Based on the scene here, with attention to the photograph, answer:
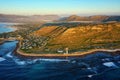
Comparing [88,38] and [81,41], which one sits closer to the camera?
[81,41]

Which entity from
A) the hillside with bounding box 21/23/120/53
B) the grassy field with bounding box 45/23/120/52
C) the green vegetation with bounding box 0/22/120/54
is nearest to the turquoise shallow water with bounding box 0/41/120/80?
the green vegetation with bounding box 0/22/120/54

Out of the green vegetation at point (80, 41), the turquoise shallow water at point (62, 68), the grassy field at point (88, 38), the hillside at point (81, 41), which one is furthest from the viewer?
the grassy field at point (88, 38)

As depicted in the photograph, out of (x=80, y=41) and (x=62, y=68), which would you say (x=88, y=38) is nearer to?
(x=80, y=41)

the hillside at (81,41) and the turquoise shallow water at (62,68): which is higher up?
the hillside at (81,41)

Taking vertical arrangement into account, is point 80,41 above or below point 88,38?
below

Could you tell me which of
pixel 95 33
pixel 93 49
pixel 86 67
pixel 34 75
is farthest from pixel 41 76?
pixel 95 33

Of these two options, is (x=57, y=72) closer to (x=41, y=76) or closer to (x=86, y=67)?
(x=41, y=76)

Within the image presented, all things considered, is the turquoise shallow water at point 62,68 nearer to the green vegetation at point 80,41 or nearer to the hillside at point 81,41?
the green vegetation at point 80,41

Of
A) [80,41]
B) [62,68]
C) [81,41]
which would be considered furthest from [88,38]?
[62,68]

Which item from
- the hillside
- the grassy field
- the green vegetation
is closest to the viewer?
the green vegetation

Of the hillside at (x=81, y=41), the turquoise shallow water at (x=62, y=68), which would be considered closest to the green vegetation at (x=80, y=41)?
the hillside at (x=81, y=41)

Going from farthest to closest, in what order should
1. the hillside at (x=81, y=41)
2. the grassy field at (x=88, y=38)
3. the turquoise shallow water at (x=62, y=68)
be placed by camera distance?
1. the grassy field at (x=88, y=38)
2. the hillside at (x=81, y=41)
3. the turquoise shallow water at (x=62, y=68)

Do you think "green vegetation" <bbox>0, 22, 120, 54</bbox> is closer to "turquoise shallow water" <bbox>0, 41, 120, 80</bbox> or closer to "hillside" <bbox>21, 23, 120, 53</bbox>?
"hillside" <bbox>21, 23, 120, 53</bbox>
